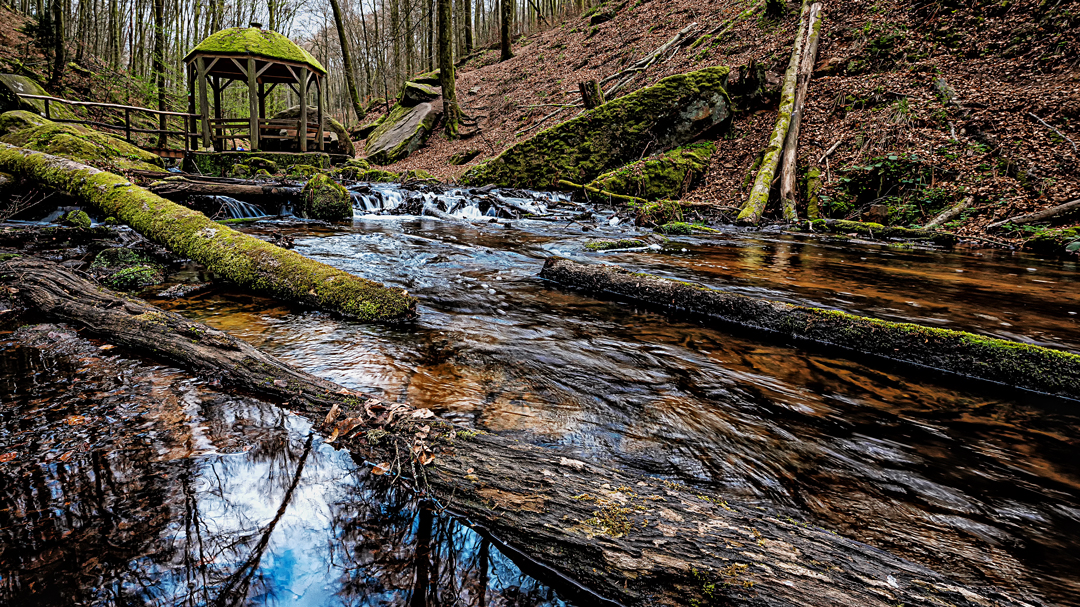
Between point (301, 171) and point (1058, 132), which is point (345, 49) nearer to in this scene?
point (301, 171)

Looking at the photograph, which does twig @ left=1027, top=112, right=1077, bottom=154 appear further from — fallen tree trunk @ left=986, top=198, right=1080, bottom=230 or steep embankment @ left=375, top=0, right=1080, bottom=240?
fallen tree trunk @ left=986, top=198, right=1080, bottom=230

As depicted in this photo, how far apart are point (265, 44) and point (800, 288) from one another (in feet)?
57.8

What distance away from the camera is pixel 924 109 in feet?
33.1

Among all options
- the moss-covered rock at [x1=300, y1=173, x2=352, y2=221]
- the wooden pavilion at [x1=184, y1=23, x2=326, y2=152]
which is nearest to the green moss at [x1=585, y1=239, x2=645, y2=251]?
the moss-covered rock at [x1=300, y1=173, x2=352, y2=221]

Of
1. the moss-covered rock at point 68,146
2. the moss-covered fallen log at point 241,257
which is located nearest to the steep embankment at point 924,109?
the moss-covered fallen log at point 241,257

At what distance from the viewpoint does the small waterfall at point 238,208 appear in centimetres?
908

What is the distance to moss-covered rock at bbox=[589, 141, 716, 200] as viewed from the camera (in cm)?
1194

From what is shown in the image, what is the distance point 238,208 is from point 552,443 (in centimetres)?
982

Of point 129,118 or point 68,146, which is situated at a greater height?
point 129,118

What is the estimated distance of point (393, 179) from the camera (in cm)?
1570

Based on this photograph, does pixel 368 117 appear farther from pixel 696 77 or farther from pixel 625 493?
pixel 625 493

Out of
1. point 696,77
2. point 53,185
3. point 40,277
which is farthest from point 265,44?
point 40,277

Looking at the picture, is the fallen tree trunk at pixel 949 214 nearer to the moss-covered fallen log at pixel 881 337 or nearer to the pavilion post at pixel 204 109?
the moss-covered fallen log at pixel 881 337

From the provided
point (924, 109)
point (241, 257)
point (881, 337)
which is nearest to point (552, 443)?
point (881, 337)
